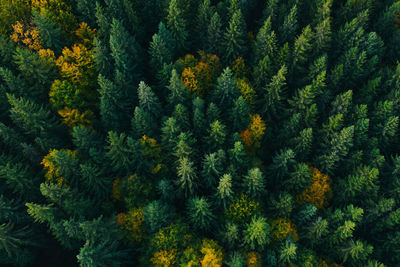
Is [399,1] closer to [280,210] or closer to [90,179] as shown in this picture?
[280,210]

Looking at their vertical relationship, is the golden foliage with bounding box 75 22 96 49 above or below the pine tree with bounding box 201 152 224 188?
above

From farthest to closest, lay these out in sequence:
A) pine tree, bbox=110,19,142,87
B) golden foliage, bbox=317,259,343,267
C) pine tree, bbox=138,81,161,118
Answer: pine tree, bbox=110,19,142,87
pine tree, bbox=138,81,161,118
golden foliage, bbox=317,259,343,267

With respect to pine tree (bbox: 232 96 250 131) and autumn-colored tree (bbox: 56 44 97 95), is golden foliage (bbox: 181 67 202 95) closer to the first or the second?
pine tree (bbox: 232 96 250 131)

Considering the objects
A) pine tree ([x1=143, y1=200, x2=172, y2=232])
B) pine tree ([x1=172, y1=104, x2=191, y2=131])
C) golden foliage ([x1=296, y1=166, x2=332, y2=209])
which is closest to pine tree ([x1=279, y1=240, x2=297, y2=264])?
golden foliage ([x1=296, y1=166, x2=332, y2=209])

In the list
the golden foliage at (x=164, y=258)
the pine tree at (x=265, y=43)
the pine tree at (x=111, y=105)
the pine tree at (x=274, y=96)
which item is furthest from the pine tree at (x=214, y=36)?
the golden foliage at (x=164, y=258)

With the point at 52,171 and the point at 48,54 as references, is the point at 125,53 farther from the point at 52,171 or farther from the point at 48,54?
the point at 52,171

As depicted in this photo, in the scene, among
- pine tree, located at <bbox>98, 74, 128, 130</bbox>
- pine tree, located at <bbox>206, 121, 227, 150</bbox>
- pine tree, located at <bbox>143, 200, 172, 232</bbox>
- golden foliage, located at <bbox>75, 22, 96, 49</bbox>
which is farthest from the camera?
golden foliage, located at <bbox>75, 22, 96, 49</bbox>

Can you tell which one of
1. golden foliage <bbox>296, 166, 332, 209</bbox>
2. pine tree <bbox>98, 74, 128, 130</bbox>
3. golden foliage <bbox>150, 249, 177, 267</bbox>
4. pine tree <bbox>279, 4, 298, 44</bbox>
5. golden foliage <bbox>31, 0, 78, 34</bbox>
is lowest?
golden foliage <bbox>150, 249, 177, 267</bbox>

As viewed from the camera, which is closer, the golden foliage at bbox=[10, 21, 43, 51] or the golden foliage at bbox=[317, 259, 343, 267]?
the golden foliage at bbox=[317, 259, 343, 267]
